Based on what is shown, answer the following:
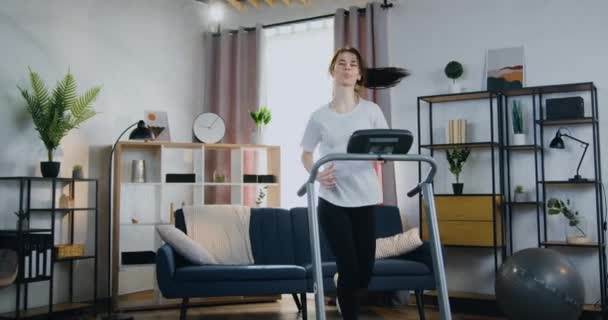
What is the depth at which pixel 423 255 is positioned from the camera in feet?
13.9

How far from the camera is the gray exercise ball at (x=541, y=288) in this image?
358 cm

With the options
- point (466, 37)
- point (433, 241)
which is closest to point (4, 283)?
point (433, 241)

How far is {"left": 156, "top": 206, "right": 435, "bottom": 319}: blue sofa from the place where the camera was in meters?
3.87

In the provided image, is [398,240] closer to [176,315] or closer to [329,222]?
[176,315]

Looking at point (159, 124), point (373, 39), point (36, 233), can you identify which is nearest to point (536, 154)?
point (373, 39)

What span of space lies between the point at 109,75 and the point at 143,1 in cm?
87

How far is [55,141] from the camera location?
4383 millimetres

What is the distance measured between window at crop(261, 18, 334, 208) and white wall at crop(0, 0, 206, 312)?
2.63 ft


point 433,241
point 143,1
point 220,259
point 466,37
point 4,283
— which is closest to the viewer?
point 433,241

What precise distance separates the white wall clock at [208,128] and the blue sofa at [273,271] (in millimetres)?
1079

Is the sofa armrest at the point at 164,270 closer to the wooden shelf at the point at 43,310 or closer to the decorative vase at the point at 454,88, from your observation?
the wooden shelf at the point at 43,310

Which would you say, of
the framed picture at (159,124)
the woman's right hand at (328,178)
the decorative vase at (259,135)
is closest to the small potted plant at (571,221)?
the decorative vase at (259,135)

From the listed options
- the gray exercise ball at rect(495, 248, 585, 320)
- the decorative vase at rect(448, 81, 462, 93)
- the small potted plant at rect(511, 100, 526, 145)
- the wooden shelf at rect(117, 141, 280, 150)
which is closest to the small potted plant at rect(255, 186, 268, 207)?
the wooden shelf at rect(117, 141, 280, 150)

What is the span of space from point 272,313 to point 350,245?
2.32m
